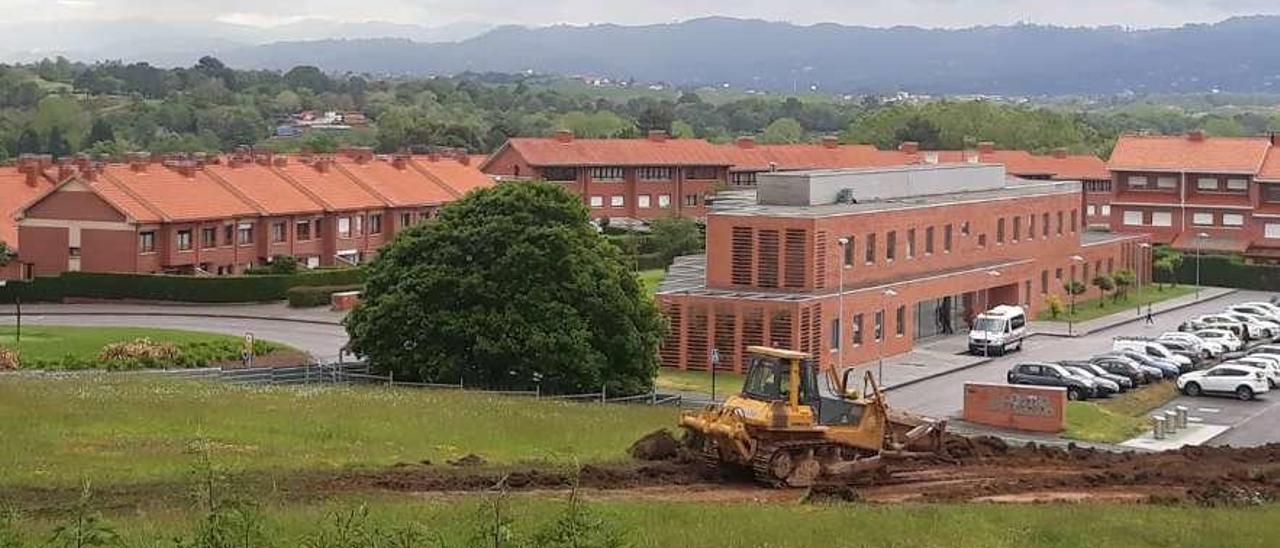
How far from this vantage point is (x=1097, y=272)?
8712 centimetres

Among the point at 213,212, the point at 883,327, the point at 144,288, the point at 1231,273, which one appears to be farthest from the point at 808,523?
the point at 1231,273

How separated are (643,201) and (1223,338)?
4958 cm

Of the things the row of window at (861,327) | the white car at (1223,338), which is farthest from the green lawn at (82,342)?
the white car at (1223,338)

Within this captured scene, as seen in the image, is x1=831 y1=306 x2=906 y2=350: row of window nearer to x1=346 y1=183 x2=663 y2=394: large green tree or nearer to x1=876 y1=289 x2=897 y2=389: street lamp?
x1=876 y1=289 x2=897 y2=389: street lamp

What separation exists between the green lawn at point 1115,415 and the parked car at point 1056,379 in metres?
0.49

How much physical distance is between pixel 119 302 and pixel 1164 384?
4214 cm

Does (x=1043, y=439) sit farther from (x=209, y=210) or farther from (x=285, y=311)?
(x=209, y=210)

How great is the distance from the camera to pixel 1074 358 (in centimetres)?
6275

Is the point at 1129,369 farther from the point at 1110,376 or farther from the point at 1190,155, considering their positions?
the point at 1190,155

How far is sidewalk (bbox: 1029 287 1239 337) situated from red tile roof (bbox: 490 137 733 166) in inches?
1357

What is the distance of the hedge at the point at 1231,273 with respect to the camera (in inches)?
3600

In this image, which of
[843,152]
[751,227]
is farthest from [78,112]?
[751,227]

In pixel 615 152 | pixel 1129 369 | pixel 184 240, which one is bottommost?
pixel 1129 369

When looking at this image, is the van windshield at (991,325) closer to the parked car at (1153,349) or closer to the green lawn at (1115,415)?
the parked car at (1153,349)
